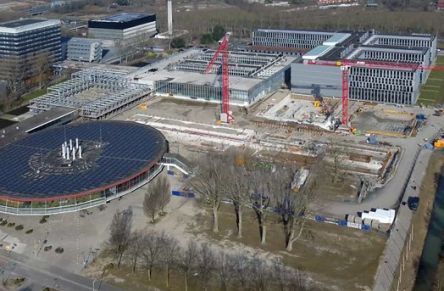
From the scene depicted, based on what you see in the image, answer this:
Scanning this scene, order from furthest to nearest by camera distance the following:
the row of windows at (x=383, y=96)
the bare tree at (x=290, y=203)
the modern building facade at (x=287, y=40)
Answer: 1. the modern building facade at (x=287, y=40)
2. the row of windows at (x=383, y=96)
3. the bare tree at (x=290, y=203)

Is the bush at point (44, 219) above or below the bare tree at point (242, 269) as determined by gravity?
above

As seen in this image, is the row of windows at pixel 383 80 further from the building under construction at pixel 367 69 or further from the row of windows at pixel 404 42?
the row of windows at pixel 404 42

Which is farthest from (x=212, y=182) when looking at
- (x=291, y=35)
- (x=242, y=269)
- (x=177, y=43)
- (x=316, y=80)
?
(x=177, y=43)

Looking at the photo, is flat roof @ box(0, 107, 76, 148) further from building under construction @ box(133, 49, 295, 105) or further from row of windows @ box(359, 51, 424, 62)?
row of windows @ box(359, 51, 424, 62)

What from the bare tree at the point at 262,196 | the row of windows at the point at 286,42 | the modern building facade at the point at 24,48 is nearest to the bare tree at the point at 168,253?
the bare tree at the point at 262,196

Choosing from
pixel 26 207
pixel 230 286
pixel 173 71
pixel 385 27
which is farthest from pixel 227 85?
pixel 385 27

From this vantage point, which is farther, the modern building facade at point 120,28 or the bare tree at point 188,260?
the modern building facade at point 120,28


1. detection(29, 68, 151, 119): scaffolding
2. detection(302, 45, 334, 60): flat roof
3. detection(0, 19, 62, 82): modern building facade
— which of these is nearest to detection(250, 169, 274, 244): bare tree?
detection(29, 68, 151, 119): scaffolding
